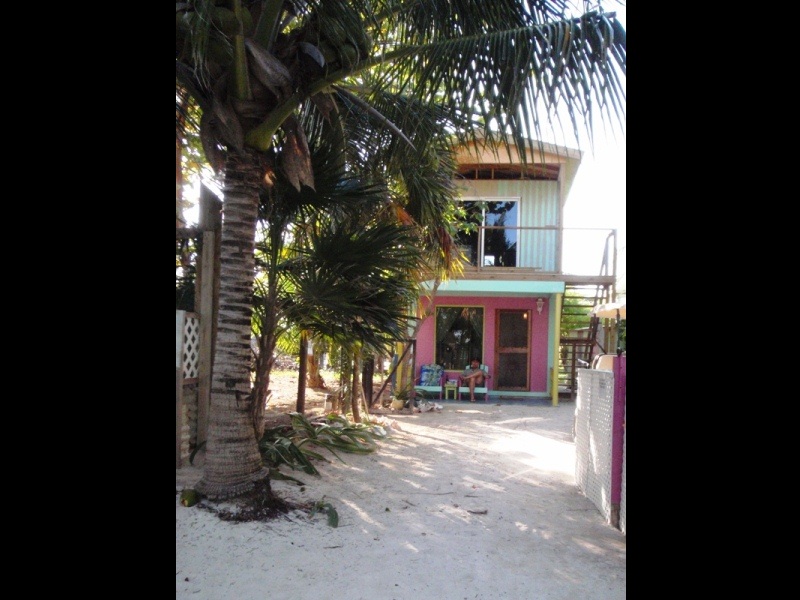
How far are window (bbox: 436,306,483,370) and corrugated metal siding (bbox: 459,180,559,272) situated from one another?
1.81 meters

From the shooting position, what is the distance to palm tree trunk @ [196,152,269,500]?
14.6ft

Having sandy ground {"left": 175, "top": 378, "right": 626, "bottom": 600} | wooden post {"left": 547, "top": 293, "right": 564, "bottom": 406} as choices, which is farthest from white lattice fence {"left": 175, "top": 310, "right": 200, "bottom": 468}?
Answer: wooden post {"left": 547, "top": 293, "right": 564, "bottom": 406}

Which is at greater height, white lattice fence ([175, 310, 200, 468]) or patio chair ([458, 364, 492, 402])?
white lattice fence ([175, 310, 200, 468])

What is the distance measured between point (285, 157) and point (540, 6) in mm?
2349

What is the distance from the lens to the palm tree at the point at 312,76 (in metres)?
3.59

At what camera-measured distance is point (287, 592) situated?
10.3 feet

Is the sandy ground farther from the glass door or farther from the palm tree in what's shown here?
the glass door

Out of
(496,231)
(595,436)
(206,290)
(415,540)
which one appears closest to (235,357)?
(206,290)

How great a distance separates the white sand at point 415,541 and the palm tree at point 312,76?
78 centimetres

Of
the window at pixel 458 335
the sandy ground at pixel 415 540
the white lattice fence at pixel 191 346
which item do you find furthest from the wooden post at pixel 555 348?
the white lattice fence at pixel 191 346

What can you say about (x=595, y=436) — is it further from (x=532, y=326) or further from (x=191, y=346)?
(x=532, y=326)

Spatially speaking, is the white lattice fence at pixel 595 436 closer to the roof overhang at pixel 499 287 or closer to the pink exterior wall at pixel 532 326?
the roof overhang at pixel 499 287
